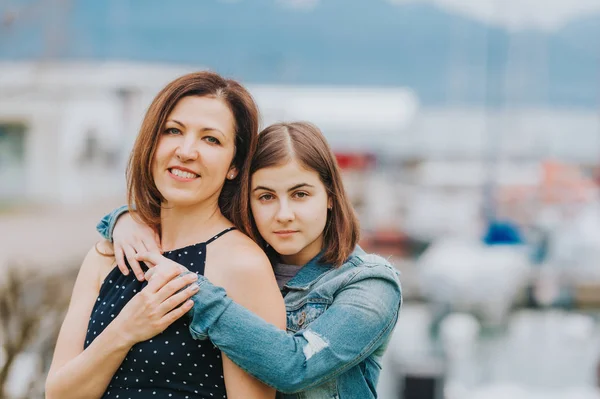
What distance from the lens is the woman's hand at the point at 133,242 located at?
6.72ft

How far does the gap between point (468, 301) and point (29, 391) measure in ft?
34.3

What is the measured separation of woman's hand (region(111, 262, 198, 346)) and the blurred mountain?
29.8 inches

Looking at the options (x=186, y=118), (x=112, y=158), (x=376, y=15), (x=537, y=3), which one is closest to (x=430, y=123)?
(x=537, y=3)

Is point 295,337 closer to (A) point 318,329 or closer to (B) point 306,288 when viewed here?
(A) point 318,329

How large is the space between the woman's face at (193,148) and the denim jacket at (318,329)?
0.77ft

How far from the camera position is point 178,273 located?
1.94m

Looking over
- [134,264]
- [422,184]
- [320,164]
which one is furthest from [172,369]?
[422,184]

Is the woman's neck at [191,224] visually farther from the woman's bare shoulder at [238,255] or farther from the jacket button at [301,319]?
the jacket button at [301,319]

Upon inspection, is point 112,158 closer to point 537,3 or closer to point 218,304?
point 537,3

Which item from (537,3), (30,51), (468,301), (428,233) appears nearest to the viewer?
(468,301)

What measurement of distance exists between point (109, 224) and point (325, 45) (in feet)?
177

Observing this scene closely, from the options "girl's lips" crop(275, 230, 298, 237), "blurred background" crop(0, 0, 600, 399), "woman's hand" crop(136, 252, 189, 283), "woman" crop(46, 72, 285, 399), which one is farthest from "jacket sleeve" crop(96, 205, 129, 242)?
"blurred background" crop(0, 0, 600, 399)

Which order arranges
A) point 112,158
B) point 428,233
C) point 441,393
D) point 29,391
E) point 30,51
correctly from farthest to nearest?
point 30,51 < point 112,158 < point 428,233 < point 441,393 < point 29,391

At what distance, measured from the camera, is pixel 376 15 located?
72.6 meters
